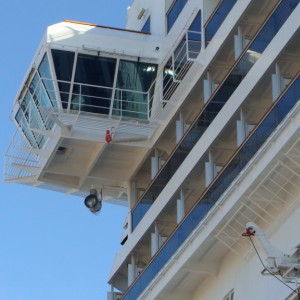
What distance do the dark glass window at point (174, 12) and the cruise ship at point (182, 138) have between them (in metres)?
0.06

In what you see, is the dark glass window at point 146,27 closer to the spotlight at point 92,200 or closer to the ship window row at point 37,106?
the ship window row at point 37,106

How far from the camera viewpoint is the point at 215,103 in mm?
28422

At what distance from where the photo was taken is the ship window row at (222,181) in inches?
985

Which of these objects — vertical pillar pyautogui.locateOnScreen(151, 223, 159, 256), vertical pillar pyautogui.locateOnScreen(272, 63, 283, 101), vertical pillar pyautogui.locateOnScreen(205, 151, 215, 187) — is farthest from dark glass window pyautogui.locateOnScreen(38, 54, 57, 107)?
vertical pillar pyautogui.locateOnScreen(272, 63, 283, 101)

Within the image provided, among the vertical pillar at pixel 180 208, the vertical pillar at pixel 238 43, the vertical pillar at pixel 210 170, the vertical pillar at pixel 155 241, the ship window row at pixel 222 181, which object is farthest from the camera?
the vertical pillar at pixel 155 241

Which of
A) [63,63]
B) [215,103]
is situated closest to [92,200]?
[63,63]

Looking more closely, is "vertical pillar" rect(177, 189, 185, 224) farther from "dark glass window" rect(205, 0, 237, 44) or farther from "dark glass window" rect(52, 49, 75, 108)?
"dark glass window" rect(52, 49, 75, 108)

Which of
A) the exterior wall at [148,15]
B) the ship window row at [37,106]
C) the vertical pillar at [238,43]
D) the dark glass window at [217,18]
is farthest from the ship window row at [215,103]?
the exterior wall at [148,15]

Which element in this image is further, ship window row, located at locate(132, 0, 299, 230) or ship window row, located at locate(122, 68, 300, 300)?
ship window row, located at locate(132, 0, 299, 230)

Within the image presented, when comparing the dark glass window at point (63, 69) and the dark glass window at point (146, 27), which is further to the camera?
the dark glass window at point (146, 27)

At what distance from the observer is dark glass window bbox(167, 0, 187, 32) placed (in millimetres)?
32406

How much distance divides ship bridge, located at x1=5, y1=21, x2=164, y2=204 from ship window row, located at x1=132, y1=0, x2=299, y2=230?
109cm

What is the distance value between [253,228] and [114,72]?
8794 millimetres

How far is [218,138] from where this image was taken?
27750mm
